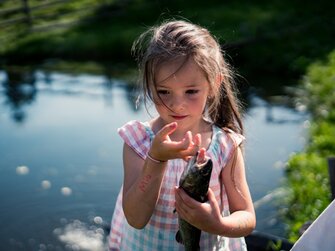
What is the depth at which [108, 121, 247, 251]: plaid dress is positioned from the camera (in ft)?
7.75

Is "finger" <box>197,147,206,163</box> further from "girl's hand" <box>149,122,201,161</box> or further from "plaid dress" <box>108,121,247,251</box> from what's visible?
"plaid dress" <box>108,121,247,251</box>

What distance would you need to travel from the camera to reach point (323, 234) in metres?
2.25

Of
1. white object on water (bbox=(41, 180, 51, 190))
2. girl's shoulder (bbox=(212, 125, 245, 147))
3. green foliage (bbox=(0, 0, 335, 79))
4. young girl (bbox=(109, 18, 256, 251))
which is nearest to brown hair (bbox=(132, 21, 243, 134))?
young girl (bbox=(109, 18, 256, 251))

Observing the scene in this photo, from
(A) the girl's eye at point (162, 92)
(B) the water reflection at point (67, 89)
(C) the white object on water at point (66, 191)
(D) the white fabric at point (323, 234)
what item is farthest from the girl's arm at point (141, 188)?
(B) the water reflection at point (67, 89)

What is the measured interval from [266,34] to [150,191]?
984 cm

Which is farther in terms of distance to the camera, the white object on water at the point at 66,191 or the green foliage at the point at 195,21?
the green foliage at the point at 195,21

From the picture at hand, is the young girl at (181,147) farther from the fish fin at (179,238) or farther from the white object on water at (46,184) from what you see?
the white object on water at (46,184)

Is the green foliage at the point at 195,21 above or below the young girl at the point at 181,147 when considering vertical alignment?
below

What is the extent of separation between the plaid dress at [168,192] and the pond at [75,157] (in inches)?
92.0

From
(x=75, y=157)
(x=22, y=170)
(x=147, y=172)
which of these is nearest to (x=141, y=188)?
(x=147, y=172)

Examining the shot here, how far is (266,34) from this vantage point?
1165cm

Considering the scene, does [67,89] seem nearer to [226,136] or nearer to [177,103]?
[226,136]

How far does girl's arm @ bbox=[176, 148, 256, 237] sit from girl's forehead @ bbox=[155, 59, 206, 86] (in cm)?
37

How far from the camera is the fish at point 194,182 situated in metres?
1.98
